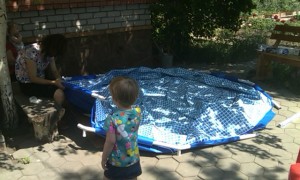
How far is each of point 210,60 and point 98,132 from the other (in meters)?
4.89

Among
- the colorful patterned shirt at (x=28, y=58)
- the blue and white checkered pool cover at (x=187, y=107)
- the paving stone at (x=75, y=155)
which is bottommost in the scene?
the paving stone at (x=75, y=155)

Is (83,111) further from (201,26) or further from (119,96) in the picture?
(201,26)

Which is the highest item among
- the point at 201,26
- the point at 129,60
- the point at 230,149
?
the point at 201,26

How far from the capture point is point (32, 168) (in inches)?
150

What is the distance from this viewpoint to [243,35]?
34.0ft

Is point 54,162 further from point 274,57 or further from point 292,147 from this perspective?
point 274,57

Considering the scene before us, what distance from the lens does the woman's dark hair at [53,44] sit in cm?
458

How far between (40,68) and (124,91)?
8.58ft

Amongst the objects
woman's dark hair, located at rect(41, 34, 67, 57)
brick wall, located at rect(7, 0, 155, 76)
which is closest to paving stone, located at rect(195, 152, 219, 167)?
woman's dark hair, located at rect(41, 34, 67, 57)

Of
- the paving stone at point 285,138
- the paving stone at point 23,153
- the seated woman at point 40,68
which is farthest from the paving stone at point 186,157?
the paving stone at point 23,153

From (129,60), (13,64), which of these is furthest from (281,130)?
(13,64)

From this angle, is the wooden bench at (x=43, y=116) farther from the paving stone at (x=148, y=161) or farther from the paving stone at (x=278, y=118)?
the paving stone at (x=278, y=118)

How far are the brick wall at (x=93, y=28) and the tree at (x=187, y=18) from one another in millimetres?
582

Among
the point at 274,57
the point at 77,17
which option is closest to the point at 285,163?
the point at 274,57
